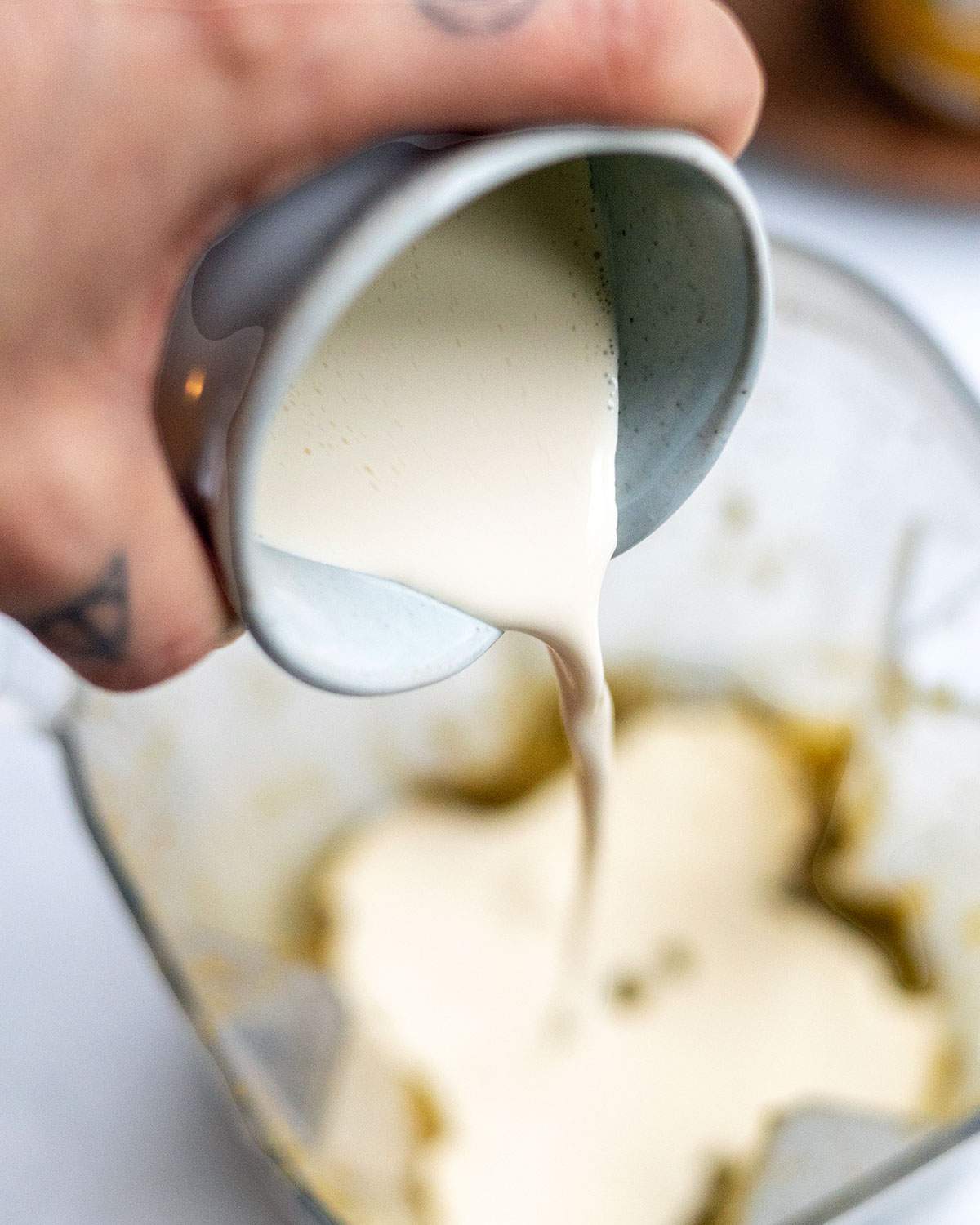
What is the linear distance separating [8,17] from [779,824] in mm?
646

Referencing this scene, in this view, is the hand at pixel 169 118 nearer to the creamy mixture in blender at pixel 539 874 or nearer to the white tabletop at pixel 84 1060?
the creamy mixture in blender at pixel 539 874

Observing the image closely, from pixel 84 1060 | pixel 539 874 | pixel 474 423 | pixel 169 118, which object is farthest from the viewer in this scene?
pixel 539 874

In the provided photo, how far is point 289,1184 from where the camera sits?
0.53 meters

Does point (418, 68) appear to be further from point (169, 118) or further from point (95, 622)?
point (95, 622)

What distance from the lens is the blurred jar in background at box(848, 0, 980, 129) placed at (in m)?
0.80

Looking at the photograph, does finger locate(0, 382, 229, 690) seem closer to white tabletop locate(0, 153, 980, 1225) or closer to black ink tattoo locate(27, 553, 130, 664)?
black ink tattoo locate(27, 553, 130, 664)

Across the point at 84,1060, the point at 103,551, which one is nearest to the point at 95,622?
the point at 103,551

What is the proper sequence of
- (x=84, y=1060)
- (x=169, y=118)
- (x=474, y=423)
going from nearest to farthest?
(x=169, y=118) < (x=474, y=423) < (x=84, y=1060)

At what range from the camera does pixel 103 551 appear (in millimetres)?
342

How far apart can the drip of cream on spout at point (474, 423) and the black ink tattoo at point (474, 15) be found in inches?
2.9

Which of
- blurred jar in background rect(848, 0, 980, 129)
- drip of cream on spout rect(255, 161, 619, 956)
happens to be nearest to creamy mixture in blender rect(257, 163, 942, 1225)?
drip of cream on spout rect(255, 161, 619, 956)

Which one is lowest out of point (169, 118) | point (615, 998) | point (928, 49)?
point (615, 998)

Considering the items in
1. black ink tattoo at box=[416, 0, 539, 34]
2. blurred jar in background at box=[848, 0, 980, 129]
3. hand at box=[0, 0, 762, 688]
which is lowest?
blurred jar in background at box=[848, 0, 980, 129]

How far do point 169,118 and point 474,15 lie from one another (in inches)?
2.7
